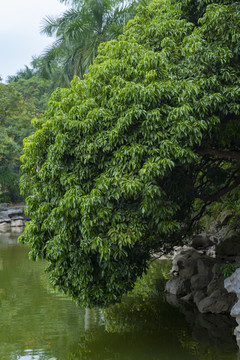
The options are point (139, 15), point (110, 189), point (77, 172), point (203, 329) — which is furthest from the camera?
point (139, 15)

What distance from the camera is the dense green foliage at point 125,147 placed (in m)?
7.14

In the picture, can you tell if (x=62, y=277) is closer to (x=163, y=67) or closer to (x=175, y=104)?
(x=175, y=104)

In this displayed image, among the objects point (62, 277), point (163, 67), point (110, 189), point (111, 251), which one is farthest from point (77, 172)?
point (163, 67)

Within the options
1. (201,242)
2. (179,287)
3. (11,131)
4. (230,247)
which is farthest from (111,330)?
(11,131)

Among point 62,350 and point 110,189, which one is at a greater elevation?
point 110,189

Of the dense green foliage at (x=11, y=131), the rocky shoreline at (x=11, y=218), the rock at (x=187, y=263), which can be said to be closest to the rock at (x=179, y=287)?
the rock at (x=187, y=263)

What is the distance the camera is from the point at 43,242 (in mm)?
8117

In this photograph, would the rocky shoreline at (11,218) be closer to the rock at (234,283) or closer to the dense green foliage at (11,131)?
the dense green foliage at (11,131)

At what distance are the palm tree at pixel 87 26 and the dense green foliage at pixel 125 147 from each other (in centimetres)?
1187

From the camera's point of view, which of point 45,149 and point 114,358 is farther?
point 45,149

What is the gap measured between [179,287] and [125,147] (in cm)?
605

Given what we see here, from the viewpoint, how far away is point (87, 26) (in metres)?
20.1

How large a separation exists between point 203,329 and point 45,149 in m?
5.03

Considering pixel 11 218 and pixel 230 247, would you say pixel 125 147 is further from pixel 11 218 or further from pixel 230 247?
pixel 11 218
